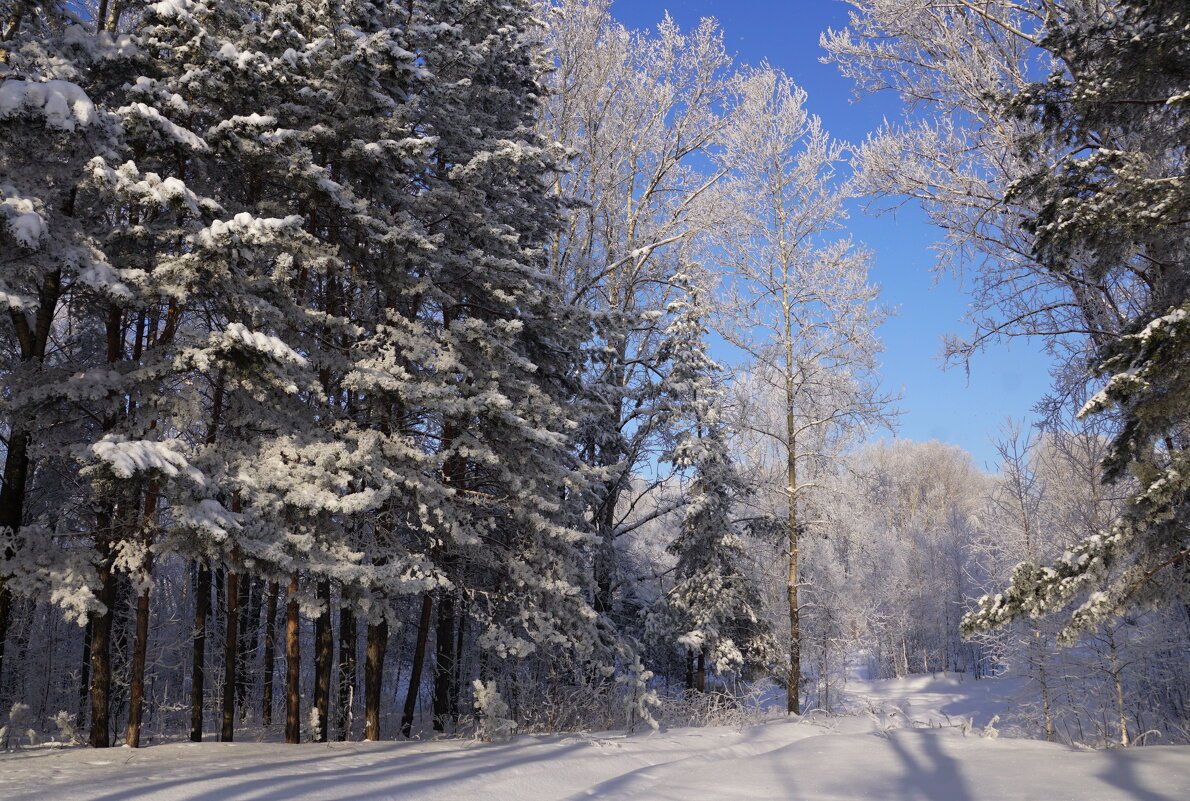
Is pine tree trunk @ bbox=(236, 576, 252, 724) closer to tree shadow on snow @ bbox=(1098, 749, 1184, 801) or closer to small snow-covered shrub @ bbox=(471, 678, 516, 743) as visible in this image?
small snow-covered shrub @ bbox=(471, 678, 516, 743)

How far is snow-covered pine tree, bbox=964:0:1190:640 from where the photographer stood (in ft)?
21.1

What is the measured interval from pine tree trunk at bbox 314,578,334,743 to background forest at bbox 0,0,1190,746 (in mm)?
74

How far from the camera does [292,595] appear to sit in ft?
27.3

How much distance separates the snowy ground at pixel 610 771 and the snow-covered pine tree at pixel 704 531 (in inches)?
334

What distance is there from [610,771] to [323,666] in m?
5.25

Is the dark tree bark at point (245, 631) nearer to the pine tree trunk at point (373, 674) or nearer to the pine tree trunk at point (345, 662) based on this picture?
the pine tree trunk at point (345, 662)

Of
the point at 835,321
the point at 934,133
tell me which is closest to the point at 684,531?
the point at 835,321

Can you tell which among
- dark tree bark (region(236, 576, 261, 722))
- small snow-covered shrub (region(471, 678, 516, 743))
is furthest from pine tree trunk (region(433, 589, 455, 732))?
dark tree bark (region(236, 576, 261, 722))

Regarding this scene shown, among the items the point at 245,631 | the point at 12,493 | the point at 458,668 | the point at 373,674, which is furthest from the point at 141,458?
the point at 245,631

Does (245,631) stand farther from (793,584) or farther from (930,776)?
(930,776)

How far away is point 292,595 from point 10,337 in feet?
22.4

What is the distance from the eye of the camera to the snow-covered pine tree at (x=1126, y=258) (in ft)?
21.1

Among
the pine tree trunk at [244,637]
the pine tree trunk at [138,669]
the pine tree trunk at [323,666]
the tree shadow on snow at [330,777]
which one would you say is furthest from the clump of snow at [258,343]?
the pine tree trunk at [244,637]

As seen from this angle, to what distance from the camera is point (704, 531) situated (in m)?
17.1
